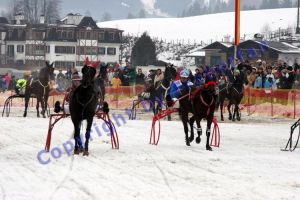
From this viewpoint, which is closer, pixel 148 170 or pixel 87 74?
pixel 148 170

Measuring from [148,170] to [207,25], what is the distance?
474 ft

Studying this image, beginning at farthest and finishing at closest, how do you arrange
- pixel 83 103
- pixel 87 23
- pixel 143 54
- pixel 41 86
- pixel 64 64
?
pixel 87 23 → pixel 64 64 → pixel 143 54 → pixel 41 86 → pixel 83 103

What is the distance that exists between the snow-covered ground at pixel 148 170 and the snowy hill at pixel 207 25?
10706cm

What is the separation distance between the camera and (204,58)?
257 feet

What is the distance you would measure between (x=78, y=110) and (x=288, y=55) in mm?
45876

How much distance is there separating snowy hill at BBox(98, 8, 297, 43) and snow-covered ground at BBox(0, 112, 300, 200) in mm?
107060

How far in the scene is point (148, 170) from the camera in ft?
38.6

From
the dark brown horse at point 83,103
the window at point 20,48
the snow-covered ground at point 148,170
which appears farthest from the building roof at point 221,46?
the dark brown horse at point 83,103

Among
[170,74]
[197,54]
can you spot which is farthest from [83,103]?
[197,54]

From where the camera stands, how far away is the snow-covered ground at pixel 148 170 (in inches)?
383

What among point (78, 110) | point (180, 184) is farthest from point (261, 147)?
point (180, 184)

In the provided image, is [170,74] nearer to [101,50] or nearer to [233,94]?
[233,94]

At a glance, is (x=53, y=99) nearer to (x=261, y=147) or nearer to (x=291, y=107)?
(x=291, y=107)

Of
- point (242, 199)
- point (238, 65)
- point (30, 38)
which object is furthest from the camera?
point (30, 38)
